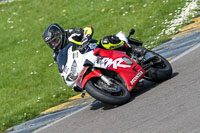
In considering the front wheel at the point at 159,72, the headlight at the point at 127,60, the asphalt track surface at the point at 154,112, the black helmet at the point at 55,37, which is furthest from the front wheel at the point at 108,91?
the black helmet at the point at 55,37

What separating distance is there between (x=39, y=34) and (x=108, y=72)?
10.5m

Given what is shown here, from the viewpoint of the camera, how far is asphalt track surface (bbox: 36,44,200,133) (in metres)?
4.80

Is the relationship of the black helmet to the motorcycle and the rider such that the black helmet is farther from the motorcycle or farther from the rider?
the motorcycle

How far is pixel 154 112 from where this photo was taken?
539 cm

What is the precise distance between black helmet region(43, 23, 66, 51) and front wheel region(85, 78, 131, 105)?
1088mm

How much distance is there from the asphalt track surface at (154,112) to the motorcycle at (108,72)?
0.21m

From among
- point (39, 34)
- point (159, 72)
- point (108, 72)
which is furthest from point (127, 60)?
point (39, 34)

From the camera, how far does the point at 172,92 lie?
608 cm

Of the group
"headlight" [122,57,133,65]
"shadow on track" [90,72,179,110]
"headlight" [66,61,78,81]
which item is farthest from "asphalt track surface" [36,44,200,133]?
"headlight" [66,61,78,81]

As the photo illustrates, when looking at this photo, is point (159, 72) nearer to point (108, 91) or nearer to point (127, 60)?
point (127, 60)

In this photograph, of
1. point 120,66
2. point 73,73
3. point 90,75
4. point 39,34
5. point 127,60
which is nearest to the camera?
point 90,75

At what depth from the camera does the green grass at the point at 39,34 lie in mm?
9859

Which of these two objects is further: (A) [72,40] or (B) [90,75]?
(A) [72,40]

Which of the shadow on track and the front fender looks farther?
the shadow on track
